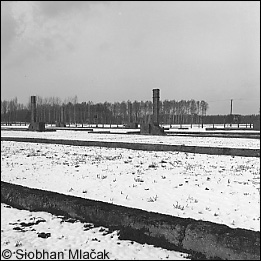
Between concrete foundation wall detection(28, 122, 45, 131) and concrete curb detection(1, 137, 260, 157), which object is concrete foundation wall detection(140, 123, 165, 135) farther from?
concrete foundation wall detection(28, 122, 45, 131)

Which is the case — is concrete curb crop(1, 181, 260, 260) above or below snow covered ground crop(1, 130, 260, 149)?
below

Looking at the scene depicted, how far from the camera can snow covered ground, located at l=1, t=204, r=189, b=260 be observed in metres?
3.61

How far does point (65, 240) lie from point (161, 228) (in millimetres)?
1207

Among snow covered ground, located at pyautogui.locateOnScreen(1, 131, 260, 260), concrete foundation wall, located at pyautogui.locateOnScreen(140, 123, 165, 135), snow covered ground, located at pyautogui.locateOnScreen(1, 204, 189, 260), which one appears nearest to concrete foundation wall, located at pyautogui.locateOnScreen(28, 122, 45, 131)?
concrete foundation wall, located at pyautogui.locateOnScreen(140, 123, 165, 135)

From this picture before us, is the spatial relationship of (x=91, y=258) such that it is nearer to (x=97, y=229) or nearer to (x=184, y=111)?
(x=97, y=229)

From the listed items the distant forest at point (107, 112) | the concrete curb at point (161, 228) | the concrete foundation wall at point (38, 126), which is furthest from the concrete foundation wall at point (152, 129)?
the distant forest at point (107, 112)

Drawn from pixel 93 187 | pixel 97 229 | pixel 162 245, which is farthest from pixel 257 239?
pixel 93 187

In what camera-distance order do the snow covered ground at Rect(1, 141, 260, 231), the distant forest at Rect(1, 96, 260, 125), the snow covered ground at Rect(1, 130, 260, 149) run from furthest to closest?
the distant forest at Rect(1, 96, 260, 125)
the snow covered ground at Rect(1, 130, 260, 149)
the snow covered ground at Rect(1, 141, 260, 231)

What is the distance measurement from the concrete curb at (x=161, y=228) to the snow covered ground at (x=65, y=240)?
0.13 m

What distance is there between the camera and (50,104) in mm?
92500

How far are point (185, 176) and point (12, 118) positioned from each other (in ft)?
255

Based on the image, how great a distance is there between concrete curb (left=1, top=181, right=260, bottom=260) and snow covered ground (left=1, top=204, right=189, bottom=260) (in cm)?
13

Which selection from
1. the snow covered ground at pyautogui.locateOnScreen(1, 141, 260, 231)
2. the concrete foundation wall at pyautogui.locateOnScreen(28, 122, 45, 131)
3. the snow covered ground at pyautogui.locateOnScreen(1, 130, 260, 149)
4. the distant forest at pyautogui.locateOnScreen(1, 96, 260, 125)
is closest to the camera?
the snow covered ground at pyautogui.locateOnScreen(1, 141, 260, 231)

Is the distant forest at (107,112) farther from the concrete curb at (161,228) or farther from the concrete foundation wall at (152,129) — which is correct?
the concrete curb at (161,228)
